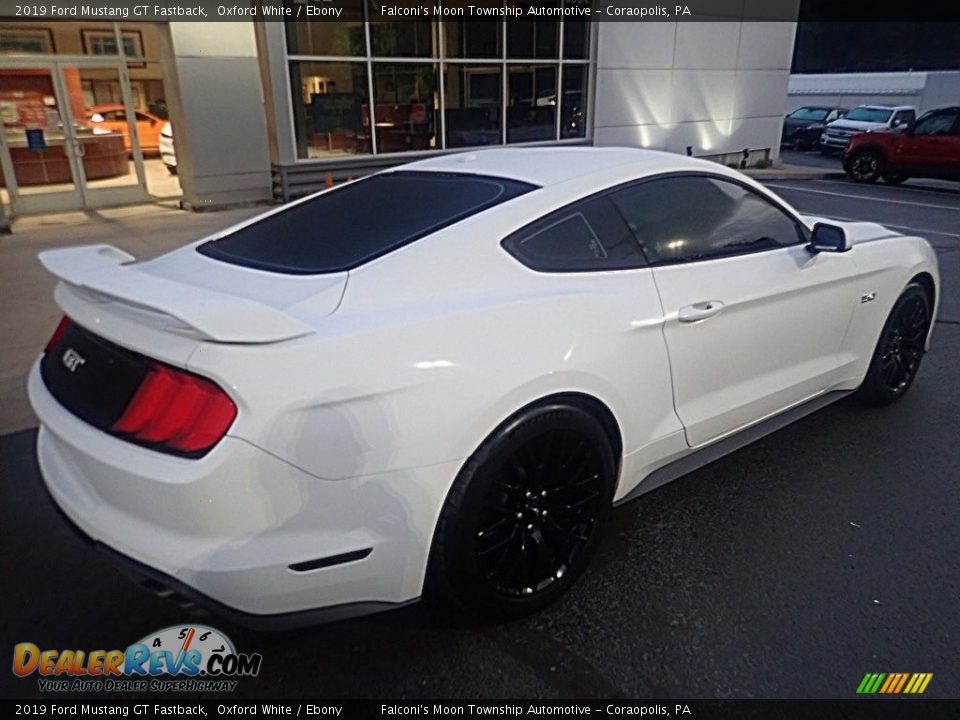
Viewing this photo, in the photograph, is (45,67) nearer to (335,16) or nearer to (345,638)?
(335,16)

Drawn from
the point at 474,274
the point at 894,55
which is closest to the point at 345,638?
the point at 474,274

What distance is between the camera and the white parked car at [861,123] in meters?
21.5

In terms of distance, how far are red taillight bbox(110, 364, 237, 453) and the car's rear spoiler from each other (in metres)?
0.16

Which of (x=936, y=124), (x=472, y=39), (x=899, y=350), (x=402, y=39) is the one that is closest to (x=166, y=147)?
(x=402, y=39)

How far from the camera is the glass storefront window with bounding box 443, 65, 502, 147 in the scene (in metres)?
12.7

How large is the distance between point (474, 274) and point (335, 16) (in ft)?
33.7

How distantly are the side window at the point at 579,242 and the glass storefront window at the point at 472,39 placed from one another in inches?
432

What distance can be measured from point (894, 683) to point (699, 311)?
55.3 inches

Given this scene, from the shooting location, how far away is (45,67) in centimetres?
1005

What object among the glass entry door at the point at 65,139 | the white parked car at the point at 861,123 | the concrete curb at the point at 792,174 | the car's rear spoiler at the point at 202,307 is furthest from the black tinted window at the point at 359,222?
the white parked car at the point at 861,123

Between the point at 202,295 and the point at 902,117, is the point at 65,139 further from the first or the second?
the point at 902,117

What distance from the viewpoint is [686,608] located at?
2.48 m

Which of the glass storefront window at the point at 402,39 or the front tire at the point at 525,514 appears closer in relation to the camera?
the front tire at the point at 525,514

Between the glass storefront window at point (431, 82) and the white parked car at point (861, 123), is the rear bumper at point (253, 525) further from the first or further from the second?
the white parked car at point (861, 123)
